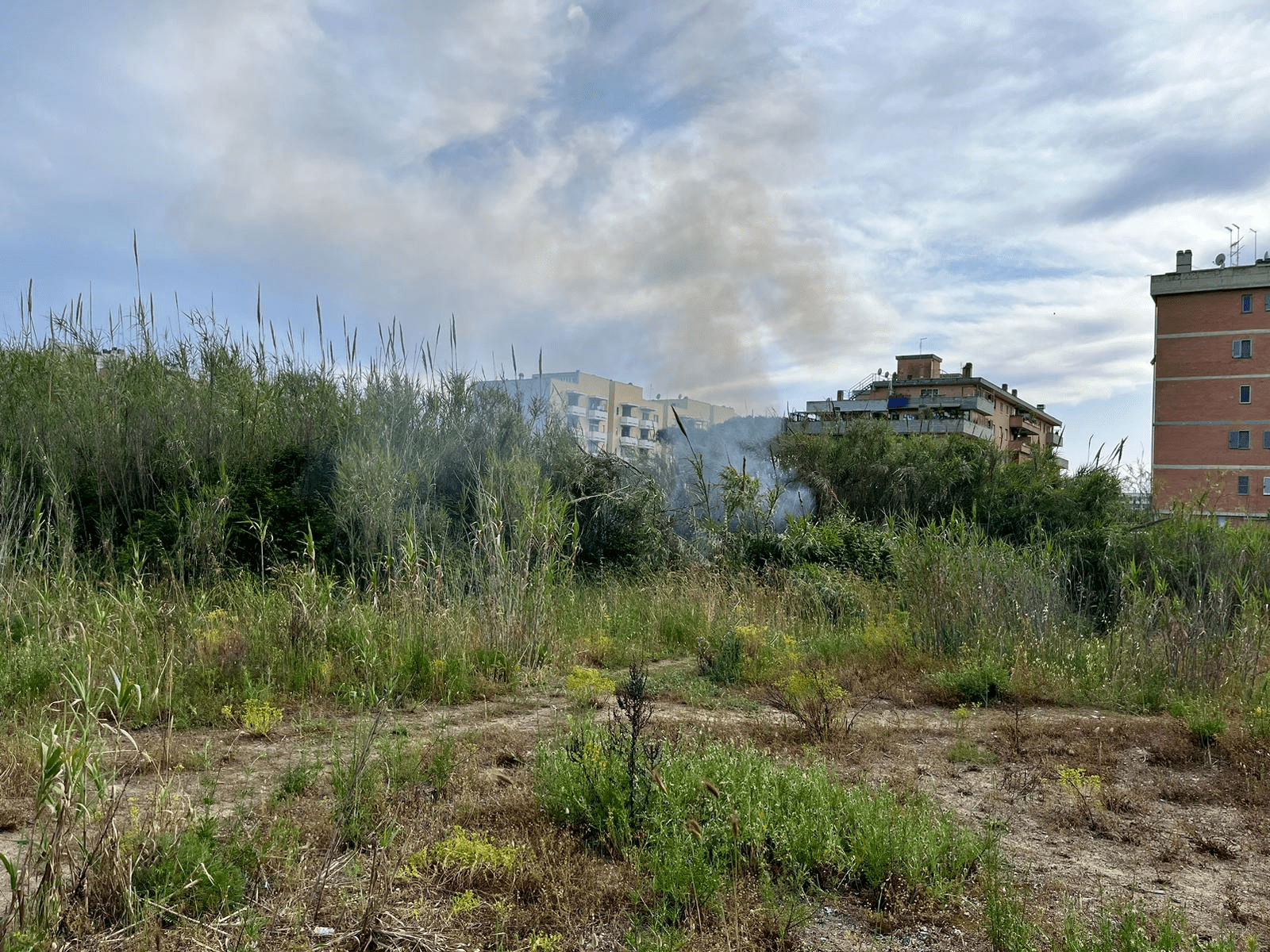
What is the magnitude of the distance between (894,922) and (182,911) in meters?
2.20

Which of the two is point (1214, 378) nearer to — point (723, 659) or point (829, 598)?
point (829, 598)

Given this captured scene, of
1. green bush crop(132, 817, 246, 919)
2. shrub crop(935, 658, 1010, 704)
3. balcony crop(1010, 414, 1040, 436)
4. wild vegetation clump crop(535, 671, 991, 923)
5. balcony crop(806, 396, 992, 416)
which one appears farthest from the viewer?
balcony crop(1010, 414, 1040, 436)

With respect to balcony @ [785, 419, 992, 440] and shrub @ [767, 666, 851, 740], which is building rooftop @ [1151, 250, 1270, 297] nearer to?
balcony @ [785, 419, 992, 440]

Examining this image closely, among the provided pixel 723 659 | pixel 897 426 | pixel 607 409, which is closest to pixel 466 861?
pixel 723 659

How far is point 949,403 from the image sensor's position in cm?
5253

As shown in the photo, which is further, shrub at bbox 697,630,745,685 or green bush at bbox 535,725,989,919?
shrub at bbox 697,630,745,685

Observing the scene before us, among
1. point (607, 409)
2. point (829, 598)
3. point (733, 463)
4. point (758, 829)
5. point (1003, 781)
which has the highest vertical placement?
point (607, 409)

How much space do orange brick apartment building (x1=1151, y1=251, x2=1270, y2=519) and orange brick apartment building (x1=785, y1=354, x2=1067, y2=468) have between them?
6.57 metres

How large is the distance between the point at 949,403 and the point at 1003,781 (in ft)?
169

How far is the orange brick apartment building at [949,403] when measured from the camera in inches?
1810

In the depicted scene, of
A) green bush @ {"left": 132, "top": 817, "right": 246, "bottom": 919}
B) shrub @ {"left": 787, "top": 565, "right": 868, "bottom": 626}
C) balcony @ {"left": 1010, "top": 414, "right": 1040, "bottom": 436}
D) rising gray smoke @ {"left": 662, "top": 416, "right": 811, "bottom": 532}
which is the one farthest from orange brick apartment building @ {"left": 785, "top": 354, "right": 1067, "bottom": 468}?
green bush @ {"left": 132, "top": 817, "right": 246, "bottom": 919}

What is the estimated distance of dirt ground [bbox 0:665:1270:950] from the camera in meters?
2.95

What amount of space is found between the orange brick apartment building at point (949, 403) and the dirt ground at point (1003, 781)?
1431 inches

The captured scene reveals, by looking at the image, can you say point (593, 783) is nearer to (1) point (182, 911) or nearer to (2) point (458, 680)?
(1) point (182, 911)
